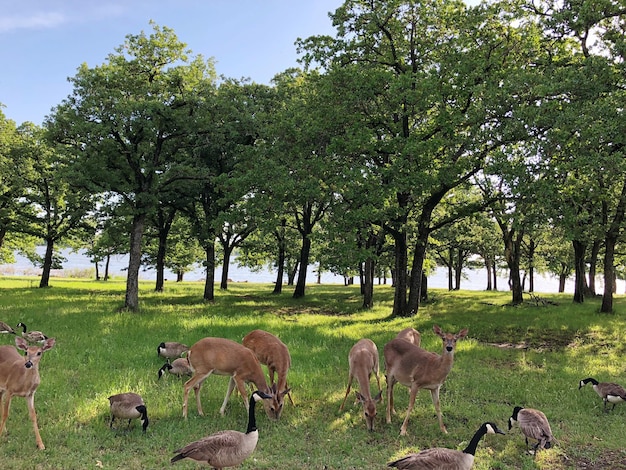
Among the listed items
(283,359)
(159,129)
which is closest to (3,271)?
(159,129)

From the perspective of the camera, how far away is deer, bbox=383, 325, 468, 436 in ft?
25.7

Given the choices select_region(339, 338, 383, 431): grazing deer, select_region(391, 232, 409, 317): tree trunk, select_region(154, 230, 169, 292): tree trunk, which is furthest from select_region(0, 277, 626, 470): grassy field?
select_region(154, 230, 169, 292): tree trunk

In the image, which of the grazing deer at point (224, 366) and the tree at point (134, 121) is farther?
the tree at point (134, 121)

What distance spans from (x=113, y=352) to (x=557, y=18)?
18952 millimetres

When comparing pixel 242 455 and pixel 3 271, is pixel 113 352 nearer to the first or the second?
pixel 242 455

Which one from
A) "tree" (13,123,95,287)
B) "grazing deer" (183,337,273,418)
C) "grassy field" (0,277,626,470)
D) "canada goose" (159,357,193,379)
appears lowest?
"grassy field" (0,277,626,470)

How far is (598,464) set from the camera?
6703mm

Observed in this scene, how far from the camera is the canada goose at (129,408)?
7.07m

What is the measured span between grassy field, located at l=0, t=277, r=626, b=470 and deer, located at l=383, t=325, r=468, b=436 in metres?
0.55

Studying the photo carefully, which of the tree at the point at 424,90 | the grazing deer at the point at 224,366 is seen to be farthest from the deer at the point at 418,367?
the tree at the point at 424,90

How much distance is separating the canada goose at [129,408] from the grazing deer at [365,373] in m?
3.72

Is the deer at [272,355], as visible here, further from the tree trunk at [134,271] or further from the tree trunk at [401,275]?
the tree trunk at [134,271]

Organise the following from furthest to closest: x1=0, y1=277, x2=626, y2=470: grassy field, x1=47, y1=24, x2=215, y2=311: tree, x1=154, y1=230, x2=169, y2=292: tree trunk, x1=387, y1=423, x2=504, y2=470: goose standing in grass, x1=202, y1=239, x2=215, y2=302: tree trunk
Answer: x1=154, y1=230, x2=169, y2=292: tree trunk → x1=202, y1=239, x2=215, y2=302: tree trunk → x1=47, y1=24, x2=215, y2=311: tree → x1=0, y1=277, x2=626, y2=470: grassy field → x1=387, y1=423, x2=504, y2=470: goose standing in grass

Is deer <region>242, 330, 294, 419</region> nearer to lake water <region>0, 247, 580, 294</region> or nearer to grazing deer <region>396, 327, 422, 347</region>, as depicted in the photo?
grazing deer <region>396, 327, 422, 347</region>
